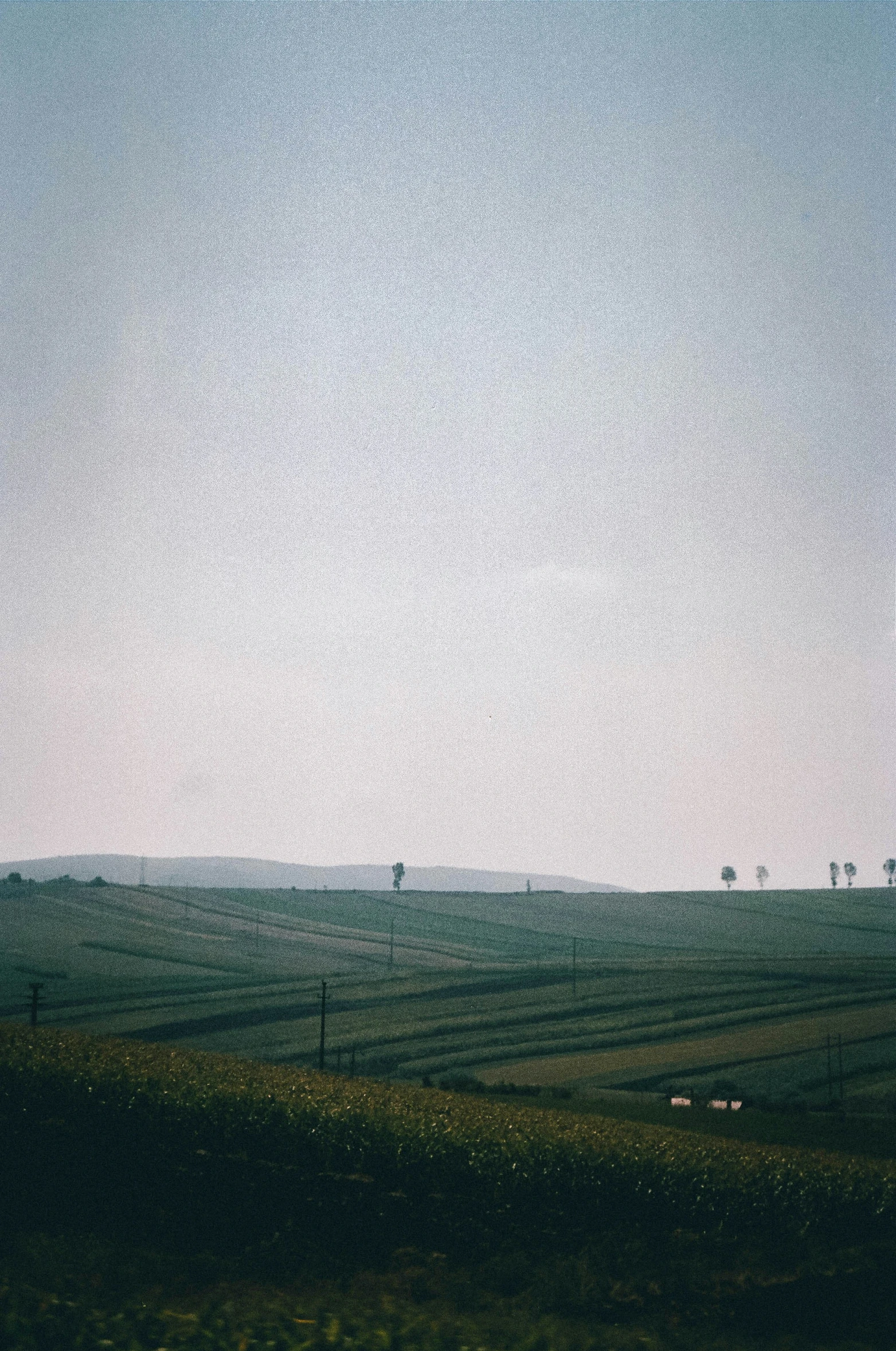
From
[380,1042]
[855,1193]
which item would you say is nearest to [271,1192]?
[855,1193]

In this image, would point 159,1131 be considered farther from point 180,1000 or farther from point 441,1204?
point 180,1000

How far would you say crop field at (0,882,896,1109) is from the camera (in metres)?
95.1

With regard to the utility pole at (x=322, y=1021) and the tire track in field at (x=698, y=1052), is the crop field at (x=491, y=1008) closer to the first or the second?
the tire track in field at (x=698, y=1052)

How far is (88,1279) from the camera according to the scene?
17891 millimetres

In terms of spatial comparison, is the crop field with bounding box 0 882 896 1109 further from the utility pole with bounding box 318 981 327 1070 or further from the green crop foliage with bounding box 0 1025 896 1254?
the green crop foliage with bounding box 0 1025 896 1254

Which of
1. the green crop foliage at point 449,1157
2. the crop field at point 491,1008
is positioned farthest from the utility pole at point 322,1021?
the green crop foliage at point 449,1157

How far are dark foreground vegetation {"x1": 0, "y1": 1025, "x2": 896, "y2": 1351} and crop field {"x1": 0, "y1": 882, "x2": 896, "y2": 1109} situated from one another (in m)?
61.8

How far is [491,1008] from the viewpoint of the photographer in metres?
128

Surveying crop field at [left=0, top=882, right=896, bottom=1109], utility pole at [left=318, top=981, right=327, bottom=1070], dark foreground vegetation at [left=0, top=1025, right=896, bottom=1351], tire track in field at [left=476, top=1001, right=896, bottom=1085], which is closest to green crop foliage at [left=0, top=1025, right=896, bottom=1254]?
dark foreground vegetation at [left=0, top=1025, right=896, bottom=1351]

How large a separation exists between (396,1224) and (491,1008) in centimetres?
10887

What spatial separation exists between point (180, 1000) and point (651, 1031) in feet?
195

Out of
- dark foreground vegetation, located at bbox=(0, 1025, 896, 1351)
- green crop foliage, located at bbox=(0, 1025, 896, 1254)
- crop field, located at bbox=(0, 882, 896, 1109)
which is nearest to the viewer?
dark foreground vegetation, located at bbox=(0, 1025, 896, 1351)

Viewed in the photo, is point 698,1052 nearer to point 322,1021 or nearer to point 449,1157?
point 322,1021

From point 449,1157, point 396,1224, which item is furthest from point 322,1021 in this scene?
point 396,1224
